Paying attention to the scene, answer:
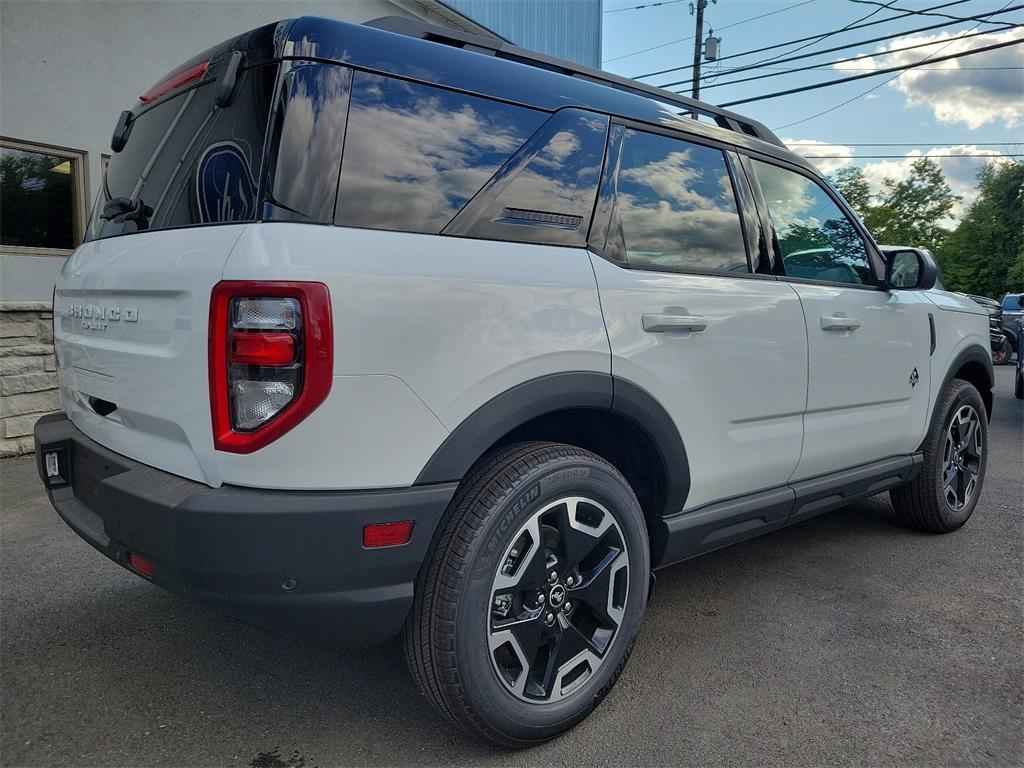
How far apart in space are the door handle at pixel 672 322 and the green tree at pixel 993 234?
4653 centimetres

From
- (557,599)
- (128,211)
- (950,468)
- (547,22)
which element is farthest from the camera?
(547,22)

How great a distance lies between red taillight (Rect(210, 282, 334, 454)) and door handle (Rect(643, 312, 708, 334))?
3.56 ft

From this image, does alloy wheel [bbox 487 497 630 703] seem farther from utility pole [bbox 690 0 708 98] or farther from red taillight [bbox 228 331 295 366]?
utility pole [bbox 690 0 708 98]

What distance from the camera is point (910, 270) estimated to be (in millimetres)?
3652

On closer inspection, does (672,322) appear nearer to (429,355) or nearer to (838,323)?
(429,355)

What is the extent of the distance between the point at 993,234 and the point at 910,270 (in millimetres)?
47461

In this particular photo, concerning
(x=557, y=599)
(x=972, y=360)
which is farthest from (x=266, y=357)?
(x=972, y=360)

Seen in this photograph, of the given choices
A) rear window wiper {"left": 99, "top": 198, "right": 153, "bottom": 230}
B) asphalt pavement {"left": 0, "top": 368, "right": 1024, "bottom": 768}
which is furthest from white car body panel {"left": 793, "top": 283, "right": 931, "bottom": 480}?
rear window wiper {"left": 99, "top": 198, "right": 153, "bottom": 230}

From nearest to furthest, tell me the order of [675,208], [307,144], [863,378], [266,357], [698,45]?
1. [266,357]
2. [307,144]
3. [675,208]
4. [863,378]
5. [698,45]

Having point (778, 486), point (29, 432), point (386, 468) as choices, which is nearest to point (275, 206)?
point (386, 468)

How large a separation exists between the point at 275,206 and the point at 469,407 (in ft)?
2.26

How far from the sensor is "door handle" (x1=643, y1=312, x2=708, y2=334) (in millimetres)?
2354

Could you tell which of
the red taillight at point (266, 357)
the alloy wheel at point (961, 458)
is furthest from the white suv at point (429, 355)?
the alloy wheel at point (961, 458)

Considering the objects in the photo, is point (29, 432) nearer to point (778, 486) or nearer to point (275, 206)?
point (275, 206)
